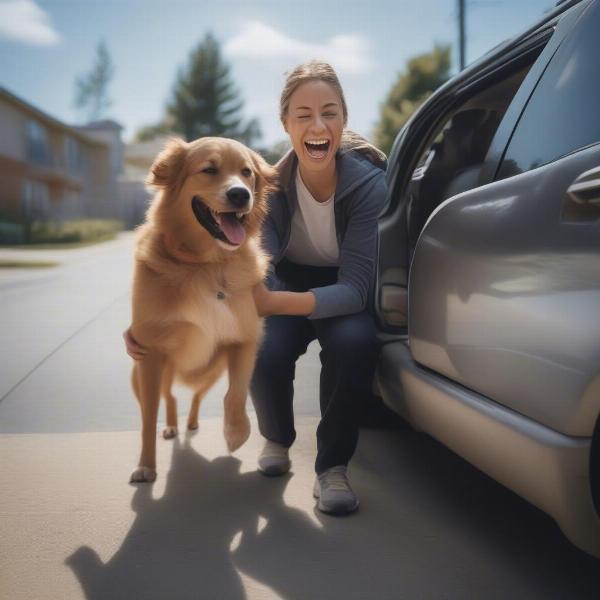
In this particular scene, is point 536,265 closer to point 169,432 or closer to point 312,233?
point 312,233

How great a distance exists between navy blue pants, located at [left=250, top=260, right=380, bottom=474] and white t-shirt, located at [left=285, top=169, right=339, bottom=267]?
0.17 ft

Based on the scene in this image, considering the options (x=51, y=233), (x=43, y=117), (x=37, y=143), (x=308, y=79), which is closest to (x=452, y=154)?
(x=308, y=79)

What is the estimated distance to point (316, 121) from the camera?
9.56 ft

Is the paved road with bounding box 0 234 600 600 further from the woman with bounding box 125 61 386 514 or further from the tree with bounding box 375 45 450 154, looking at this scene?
the tree with bounding box 375 45 450 154

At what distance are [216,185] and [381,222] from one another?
0.90 m

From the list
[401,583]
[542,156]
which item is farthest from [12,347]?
[542,156]

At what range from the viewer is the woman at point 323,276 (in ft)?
9.08

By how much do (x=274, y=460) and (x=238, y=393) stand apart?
1.17 feet

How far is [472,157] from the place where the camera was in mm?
3381

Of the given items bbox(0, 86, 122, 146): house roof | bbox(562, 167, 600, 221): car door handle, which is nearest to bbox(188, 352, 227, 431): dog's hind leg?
bbox(562, 167, 600, 221): car door handle

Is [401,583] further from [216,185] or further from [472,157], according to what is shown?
[472,157]

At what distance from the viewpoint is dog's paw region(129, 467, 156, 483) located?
2.89 metres

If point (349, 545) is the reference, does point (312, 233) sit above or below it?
above

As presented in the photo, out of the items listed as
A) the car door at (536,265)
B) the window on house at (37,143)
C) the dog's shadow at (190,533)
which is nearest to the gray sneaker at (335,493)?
the dog's shadow at (190,533)
